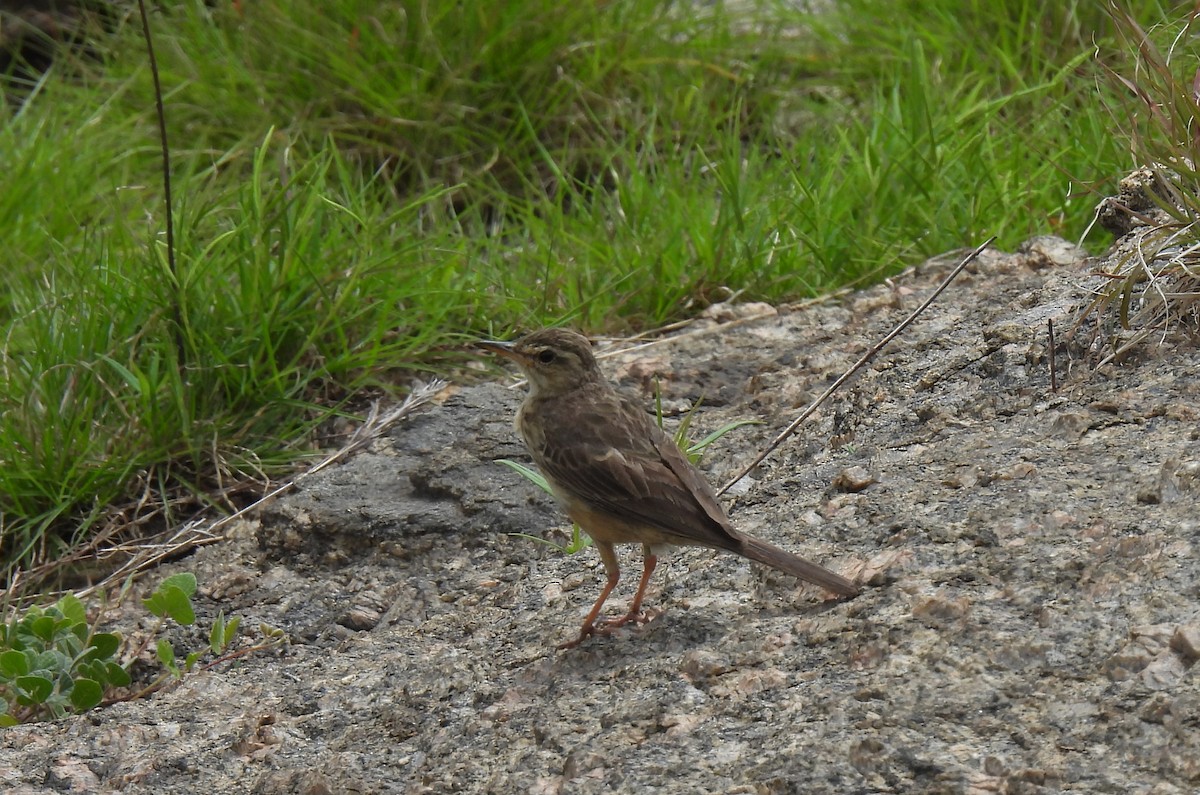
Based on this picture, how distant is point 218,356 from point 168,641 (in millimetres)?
1164

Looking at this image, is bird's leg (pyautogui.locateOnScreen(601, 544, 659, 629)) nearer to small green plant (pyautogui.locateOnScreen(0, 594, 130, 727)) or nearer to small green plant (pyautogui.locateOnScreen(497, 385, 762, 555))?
small green plant (pyautogui.locateOnScreen(497, 385, 762, 555))

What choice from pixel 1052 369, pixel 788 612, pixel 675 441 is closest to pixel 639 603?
pixel 788 612

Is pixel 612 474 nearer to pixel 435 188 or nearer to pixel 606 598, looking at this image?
pixel 606 598

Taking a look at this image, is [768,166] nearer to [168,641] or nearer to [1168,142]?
[1168,142]

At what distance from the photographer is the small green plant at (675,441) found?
459 centimetres

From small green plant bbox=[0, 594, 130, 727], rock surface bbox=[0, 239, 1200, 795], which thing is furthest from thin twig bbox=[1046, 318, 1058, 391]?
small green plant bbox=[0, 594, 130, 727]

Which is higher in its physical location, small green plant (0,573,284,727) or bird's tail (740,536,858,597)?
bird's tail (740,536,858,597)

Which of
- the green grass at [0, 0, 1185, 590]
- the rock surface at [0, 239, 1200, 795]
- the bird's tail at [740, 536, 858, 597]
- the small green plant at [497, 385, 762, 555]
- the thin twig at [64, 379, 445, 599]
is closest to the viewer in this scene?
the rock surface at [0, 239, 1200, 795]

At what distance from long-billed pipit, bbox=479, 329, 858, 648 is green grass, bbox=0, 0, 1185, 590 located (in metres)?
1.25

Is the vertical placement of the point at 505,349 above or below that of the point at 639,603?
above

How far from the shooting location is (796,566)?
11.6ft

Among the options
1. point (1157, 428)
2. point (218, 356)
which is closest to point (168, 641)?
point (218, 356)

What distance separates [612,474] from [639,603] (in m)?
0.34

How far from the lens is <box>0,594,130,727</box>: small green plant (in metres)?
4.09
